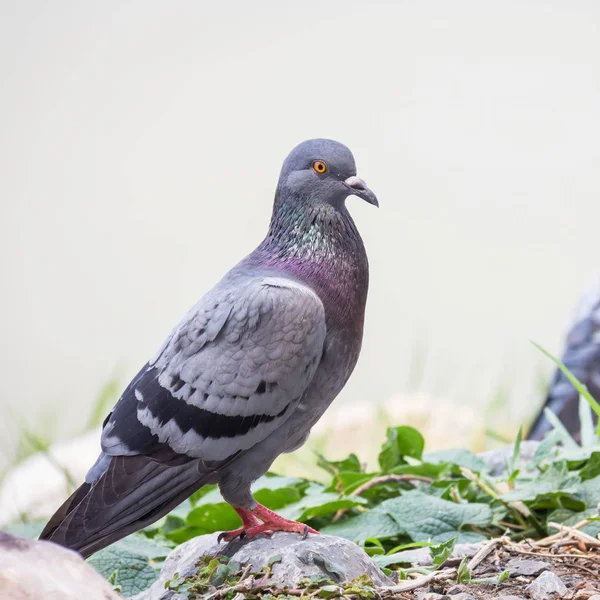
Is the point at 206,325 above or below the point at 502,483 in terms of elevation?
above

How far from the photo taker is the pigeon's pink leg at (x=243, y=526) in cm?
334

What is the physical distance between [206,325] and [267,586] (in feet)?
3.28

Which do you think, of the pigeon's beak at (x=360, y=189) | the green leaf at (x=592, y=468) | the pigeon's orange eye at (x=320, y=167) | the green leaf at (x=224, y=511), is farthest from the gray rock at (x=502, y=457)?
the pigeon's orange eye at (x=320, y=167)

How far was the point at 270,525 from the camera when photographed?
10.9 ft

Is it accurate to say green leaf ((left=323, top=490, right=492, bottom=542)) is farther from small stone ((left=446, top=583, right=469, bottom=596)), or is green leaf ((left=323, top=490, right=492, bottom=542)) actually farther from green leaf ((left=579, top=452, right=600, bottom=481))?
small stone ((left=446, top=583, right=469, bottom=596))

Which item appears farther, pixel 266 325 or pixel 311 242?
pixel 311 242

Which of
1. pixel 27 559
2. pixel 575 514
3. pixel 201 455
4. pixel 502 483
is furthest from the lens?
pixel 502 483

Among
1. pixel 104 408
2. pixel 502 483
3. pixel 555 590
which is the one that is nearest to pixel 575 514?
pixel 502 483

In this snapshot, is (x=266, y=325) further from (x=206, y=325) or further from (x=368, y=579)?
(x=368, y=579)

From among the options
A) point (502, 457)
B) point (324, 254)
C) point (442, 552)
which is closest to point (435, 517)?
point (442, 552)

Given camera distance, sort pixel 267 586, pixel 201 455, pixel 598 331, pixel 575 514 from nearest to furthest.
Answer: pixel 267 586 < pixel 201 455 < pixel 575 514 < pixel 598 331

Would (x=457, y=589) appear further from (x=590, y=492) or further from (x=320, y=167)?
(x=320, y=167)

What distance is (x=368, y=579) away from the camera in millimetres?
2828

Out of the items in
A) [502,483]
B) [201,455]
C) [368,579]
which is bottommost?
[502,483]
